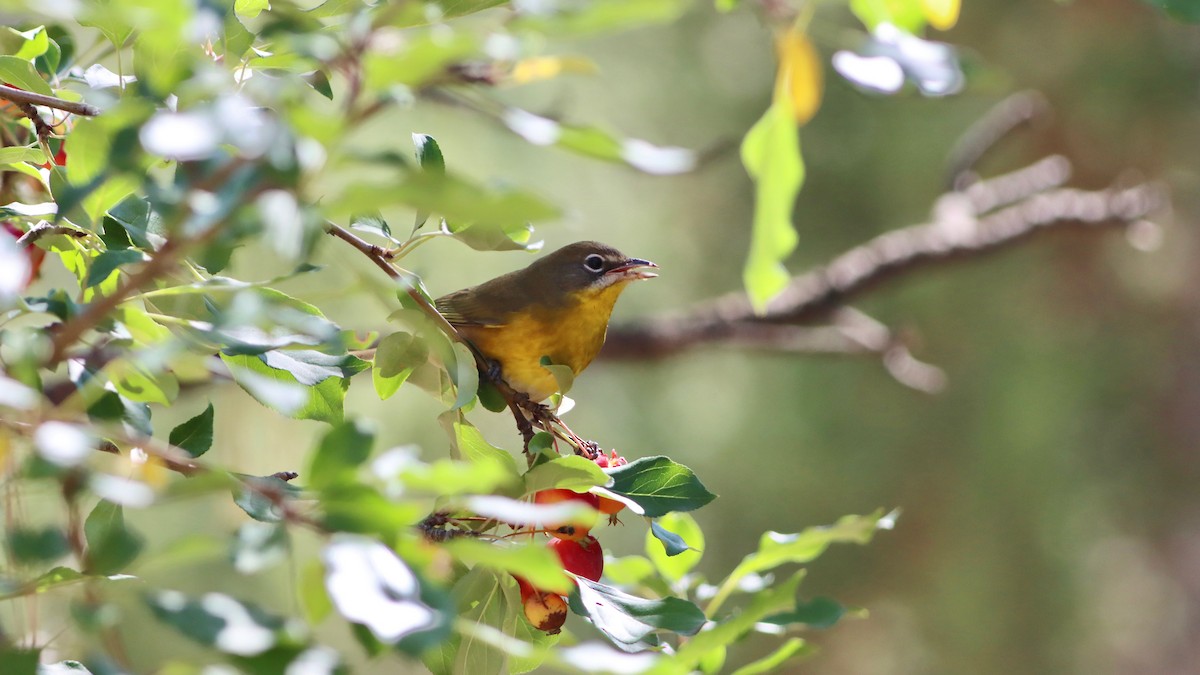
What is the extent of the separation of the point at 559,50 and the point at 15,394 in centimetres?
404

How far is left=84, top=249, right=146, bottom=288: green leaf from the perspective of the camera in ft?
2.97

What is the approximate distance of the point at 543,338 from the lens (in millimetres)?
2094

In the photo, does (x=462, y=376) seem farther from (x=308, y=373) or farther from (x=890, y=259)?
(x=890, y=259)

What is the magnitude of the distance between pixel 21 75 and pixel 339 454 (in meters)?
0.69

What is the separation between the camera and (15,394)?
65 cm

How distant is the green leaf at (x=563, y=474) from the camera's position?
3.47 feet

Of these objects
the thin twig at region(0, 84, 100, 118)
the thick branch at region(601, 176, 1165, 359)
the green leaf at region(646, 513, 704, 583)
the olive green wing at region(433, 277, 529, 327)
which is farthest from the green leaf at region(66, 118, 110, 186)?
the thick branch at region(601, 176, 1165, 359)

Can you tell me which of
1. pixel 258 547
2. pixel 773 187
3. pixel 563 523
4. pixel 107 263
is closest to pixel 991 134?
pixel 563 523

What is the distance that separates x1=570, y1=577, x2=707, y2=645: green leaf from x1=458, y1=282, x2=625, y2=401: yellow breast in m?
0.76

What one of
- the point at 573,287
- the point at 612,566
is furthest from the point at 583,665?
the point at 573,287

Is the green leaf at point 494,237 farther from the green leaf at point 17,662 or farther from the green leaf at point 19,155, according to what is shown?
the green leaf at point 17,662

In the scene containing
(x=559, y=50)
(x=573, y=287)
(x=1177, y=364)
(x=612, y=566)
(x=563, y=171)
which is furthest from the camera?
(x=1177, y=364)

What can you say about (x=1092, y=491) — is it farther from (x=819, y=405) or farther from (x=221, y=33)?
(x=221, y=33)

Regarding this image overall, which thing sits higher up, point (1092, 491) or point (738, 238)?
point (1092, 491)
